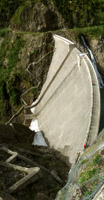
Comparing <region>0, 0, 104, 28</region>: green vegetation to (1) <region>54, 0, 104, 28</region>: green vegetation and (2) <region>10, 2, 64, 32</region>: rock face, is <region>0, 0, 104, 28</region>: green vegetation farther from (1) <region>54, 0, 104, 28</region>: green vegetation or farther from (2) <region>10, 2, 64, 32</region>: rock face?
(2) <region>10, 2, 64, 32</region>: rock face

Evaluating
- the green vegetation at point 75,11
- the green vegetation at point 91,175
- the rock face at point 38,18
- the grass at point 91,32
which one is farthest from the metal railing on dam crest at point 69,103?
the green vegetation at point 75,11

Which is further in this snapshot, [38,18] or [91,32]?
[38,18]

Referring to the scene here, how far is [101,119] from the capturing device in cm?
1368

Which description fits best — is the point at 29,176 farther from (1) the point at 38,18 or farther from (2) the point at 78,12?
(2) the point at 78,12

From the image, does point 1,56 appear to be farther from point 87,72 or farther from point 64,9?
point 87,72

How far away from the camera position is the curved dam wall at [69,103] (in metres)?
13.8

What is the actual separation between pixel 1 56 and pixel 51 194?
85.4ft

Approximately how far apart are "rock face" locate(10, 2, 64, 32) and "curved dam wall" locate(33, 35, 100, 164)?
519 cm

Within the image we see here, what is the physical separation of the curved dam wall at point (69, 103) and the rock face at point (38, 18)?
5.19 m

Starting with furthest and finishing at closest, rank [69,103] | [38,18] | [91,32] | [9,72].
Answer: [38,18] → [9,72] → [91,32] → [69,103]

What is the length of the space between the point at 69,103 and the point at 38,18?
17.1 metres

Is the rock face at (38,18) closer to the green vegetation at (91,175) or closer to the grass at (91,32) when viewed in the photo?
the grass at (91,32)

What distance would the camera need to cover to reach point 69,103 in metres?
18.3

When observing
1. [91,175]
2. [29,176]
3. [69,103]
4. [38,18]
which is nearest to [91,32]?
[38,18]
